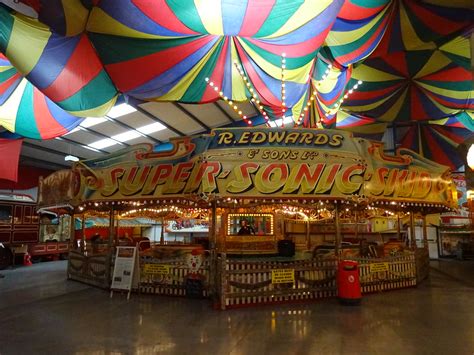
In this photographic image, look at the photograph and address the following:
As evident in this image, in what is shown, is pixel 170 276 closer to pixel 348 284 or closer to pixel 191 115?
pixel 348 284

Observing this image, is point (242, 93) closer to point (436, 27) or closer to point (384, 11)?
point (384, 11)

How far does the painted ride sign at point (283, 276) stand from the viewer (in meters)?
7.89

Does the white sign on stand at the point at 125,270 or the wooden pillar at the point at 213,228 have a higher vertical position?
the wooden pillar at the point at 213,228

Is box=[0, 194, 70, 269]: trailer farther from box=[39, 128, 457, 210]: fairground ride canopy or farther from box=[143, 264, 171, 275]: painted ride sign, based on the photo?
box=[143, 264, 171, 275]: painted ride sign

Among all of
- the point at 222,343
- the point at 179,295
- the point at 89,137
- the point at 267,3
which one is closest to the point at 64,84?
the point at 267,3

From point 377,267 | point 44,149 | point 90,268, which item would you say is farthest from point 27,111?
point 377,267

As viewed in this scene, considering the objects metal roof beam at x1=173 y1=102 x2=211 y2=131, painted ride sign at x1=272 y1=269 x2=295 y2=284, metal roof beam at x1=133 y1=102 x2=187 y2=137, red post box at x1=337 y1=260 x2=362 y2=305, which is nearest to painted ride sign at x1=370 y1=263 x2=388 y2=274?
red post box at x1=337 y1=260 x2=362 y2=305

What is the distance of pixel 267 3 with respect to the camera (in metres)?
6.06

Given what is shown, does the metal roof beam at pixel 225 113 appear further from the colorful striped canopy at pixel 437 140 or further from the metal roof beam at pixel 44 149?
the colorful striped canopy at pixel 437 140

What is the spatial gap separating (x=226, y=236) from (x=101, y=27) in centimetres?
866

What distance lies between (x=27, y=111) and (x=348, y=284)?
965 centimetres

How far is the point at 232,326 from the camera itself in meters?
6.13

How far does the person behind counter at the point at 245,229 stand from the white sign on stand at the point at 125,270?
16.8 ft

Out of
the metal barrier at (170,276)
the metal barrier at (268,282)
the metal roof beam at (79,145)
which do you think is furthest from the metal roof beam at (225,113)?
the metal barrier at (268,282)
